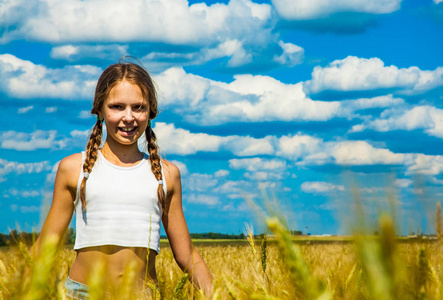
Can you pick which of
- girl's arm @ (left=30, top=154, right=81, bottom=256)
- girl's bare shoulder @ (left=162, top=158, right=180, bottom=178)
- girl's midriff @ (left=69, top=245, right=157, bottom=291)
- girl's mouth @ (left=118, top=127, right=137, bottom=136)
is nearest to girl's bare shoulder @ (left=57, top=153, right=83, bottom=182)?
girl's arm @ (left=30, top=154, right=81, bottom=256)

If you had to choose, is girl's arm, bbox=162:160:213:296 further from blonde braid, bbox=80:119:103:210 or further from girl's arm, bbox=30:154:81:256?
girl's arm, bbox=30:154:81:256

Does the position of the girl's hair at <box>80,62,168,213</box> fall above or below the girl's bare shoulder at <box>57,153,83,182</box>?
above

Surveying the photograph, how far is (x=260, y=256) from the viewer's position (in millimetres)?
2676

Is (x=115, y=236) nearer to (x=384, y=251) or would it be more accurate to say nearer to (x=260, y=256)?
(x=260, y=256)

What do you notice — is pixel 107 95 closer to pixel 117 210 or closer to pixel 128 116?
pixel 128 116

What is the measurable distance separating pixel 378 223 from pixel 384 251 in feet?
0.25

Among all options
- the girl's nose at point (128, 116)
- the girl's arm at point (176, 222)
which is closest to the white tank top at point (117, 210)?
the girl's arm at point (176, 222)

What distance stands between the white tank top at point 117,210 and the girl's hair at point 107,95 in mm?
51

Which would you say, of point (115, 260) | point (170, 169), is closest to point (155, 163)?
point (170, 169)

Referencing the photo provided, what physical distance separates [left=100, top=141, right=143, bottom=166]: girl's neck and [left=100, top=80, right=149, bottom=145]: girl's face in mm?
93

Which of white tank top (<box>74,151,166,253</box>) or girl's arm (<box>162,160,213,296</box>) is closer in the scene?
white tank top (<box>74,151,166,253</box>)

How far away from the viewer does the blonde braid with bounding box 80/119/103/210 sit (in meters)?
3.28

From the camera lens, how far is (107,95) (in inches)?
134

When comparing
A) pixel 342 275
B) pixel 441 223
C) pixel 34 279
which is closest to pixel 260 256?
pixel 342 275
